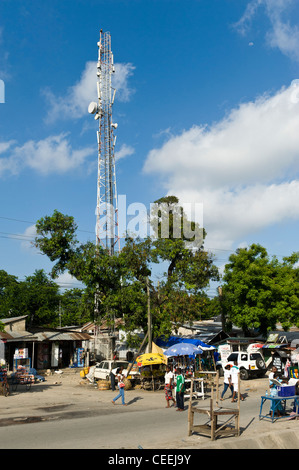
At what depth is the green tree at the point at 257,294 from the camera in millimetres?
36719

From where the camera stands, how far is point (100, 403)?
1866 centimetres

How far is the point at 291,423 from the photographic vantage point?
1245 cm

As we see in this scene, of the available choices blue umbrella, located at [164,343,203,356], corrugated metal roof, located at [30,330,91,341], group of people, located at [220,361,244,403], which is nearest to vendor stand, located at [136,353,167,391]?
blue umbrella, located at [164,343,203,356]

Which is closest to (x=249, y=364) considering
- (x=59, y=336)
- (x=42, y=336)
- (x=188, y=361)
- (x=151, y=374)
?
(x=188, y=361)

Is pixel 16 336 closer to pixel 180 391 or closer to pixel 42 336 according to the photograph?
pixel 42 336

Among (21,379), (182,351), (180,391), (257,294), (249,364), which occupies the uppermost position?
(257,294)

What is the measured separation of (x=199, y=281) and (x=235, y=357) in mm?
9097

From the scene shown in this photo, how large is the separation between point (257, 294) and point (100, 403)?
883 inches

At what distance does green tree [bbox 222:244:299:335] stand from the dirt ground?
37.7 ft

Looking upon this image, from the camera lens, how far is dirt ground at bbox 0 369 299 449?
10388 mm

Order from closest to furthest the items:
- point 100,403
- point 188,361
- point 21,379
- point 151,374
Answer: point 100,403, point 151,374, point 21,379, point 188,361

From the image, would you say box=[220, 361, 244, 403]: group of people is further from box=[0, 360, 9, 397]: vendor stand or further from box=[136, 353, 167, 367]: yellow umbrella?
box=[0, 360, 9, 397]: vendor stand
